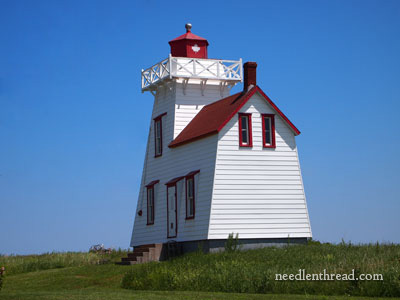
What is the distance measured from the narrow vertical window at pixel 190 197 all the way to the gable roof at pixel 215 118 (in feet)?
6.45

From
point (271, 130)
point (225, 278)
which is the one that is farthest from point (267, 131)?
point (225, 278)

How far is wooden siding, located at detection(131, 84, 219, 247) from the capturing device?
31.0 metres

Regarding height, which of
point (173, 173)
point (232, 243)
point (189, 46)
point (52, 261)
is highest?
point (189, 46)

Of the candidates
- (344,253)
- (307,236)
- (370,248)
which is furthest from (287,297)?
(307,236)

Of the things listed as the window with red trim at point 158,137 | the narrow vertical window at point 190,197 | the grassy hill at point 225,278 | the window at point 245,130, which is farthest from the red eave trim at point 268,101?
the window with red trim at point 158,137

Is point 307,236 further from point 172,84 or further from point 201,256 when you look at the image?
point 172,84

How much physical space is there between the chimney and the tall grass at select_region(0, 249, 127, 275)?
12.2 meters

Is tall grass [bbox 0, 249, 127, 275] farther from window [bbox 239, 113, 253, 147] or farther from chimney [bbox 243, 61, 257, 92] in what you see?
chimney [bbox 243, 61, 257, 92]

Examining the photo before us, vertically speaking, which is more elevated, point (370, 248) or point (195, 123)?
point (195, 123)

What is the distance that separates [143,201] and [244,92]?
9469mm

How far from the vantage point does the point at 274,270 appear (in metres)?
22.1

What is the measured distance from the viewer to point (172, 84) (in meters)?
35.9

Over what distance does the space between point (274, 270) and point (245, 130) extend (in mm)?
10443

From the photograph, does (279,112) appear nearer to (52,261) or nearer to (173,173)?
(173,173)
